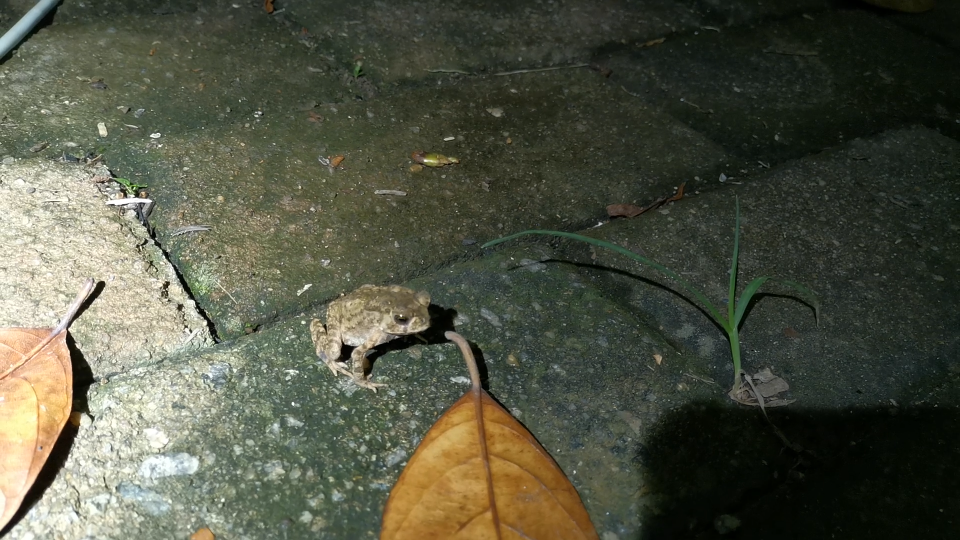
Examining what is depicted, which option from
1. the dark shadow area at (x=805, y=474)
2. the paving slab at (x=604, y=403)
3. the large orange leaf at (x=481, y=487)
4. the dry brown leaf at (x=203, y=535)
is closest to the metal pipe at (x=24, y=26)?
the paving slab at (x=604, y=403)

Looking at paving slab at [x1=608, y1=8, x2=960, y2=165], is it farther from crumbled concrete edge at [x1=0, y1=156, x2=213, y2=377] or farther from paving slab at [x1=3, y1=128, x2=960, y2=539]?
crumbled concrete edge at [x1=0, y1=156, x2=213, y2=377]

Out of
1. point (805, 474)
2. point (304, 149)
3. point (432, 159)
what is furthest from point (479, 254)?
point (805, 474)

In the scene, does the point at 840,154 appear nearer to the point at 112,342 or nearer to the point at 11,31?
the point at 112,342

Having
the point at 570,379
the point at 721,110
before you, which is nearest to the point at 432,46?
the point at 721,110

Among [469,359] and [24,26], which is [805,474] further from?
[24,26]

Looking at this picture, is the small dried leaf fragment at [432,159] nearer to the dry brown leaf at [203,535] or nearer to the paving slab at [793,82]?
the paving slab at [793,82]
